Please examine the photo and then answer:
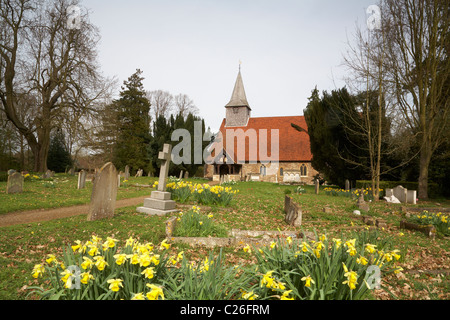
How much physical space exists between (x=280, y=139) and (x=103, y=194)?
2899 cm

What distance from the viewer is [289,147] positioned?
32156 millimetres

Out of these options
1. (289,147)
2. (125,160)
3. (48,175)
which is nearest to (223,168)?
(289,147)

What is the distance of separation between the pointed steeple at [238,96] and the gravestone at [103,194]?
101 ft

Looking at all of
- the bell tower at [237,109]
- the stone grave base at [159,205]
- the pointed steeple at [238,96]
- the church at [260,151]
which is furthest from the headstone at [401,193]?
the pointed steeple at [238,96]

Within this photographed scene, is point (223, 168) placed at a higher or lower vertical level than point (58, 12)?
lower

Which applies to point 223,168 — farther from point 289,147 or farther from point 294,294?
point 294,294

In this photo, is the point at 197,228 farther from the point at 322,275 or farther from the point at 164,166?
the point at 164,166

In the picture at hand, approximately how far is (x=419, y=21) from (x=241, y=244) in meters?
17.3

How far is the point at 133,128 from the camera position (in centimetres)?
3269

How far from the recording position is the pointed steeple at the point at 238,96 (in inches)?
1425

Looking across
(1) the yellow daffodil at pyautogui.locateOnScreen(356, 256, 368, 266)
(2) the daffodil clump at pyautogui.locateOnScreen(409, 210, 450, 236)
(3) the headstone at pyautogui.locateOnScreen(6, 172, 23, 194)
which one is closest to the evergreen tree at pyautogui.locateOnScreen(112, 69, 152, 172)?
(3) the headstone at pyautogui.locateOnScreen(6, 172, 23, 194)

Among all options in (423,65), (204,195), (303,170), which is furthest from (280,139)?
(204,195)

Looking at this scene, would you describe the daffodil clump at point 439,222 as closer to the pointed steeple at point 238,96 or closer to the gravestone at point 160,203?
the gravestone at point 160,203

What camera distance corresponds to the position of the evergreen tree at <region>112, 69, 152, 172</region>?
1205 inches
